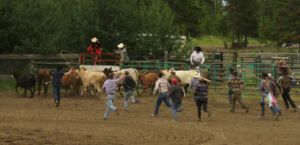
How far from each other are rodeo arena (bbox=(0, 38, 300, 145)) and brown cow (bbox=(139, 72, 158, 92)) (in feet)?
0.15

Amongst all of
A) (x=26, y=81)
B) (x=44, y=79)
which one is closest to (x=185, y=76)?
(x=44, y=79)

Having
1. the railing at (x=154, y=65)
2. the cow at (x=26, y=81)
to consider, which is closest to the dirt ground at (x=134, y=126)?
the cow at (x=26, y=81)

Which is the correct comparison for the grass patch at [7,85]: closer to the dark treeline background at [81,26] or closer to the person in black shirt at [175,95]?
the dark treeline background at [81,26]

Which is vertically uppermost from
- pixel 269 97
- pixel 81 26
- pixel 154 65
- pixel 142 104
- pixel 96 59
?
pixel 81 26

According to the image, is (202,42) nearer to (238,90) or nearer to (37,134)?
(238,90)

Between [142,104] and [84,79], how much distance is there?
369 centimetres

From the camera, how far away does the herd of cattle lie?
2870 cm

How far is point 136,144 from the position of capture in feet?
48.7

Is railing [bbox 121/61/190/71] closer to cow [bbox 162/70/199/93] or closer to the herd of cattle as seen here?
the herd of cattle

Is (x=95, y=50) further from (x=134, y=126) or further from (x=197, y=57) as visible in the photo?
(x=134, y=126)

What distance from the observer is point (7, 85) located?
3181 cm

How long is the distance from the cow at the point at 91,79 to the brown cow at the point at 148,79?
6.50 feet

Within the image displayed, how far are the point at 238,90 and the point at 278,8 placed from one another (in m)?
43.6

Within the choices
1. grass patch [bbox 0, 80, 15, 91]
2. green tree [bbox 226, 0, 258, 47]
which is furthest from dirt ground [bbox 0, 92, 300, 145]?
green tree [bbox 226, 0, 258, 47]
